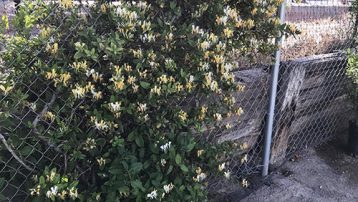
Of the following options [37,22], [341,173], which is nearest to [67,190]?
[37,22]

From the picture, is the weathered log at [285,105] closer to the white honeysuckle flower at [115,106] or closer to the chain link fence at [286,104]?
the chain link fence at [286,104]

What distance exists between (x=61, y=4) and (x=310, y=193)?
2.64 metres

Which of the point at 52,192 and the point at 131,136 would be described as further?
the point at 131,136

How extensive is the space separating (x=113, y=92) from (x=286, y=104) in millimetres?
2101

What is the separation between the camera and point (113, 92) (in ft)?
7.06

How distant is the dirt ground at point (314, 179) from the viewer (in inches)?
139

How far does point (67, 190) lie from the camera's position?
2.04 metres

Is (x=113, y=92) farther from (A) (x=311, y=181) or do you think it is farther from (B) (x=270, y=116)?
(A) (x=311, y=181)

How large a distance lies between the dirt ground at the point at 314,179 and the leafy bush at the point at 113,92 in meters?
1.23

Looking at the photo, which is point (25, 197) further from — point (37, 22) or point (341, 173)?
point (341, 173)

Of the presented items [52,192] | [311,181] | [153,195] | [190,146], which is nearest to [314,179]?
[311,181]

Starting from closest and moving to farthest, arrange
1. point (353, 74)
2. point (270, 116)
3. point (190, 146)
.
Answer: point (190, 146), point (270, 116), point (353, 74)

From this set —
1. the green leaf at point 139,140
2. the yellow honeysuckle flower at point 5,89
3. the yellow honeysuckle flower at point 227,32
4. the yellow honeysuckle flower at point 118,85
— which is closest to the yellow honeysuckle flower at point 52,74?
the yellow honeysuckle flower at point 5,89

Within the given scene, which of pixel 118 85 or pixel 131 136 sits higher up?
pixel 118 85
